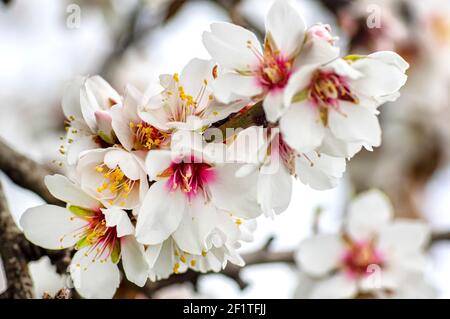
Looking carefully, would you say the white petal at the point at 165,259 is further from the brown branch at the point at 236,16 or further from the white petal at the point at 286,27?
the brown branch at the point at 236,16

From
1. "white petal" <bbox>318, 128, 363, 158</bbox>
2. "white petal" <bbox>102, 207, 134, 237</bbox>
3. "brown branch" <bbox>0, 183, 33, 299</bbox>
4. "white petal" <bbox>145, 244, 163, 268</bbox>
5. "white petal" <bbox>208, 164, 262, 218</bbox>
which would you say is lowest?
"brown branch" <bbox>0, 183, 33, 299</bbox>

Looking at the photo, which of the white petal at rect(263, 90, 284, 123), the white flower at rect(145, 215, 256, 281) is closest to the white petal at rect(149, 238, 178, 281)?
the white flower at rect(145, 215, 256, 281)

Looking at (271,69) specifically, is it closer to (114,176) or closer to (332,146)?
(332,146)

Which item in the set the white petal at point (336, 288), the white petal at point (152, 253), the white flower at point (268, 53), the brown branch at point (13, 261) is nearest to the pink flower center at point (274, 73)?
the white flower at point (268, 53)

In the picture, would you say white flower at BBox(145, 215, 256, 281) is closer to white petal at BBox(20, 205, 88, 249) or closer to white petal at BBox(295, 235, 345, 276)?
white petal at BBox(20, 205, 88, 249)

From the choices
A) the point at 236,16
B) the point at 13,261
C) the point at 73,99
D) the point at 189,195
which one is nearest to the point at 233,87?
the point at 189,195
